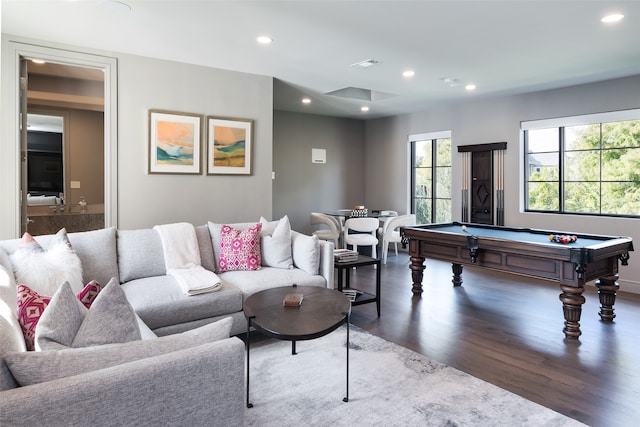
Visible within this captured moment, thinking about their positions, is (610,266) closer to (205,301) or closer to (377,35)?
(377,35)

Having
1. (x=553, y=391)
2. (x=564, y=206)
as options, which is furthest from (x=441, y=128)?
(x=553, y=391)

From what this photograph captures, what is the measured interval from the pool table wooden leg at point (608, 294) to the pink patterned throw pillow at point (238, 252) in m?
3.27

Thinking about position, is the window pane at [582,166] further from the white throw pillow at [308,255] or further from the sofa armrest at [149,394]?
the sofa armrest at [149,394]

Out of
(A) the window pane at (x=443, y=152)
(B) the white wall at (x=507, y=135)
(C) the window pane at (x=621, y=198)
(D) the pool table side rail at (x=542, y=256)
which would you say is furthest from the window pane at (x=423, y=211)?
(D) the pool table side rail at (x=542, y=256)

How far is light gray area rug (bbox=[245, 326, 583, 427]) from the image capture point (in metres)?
2.22

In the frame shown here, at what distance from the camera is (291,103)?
6910 mm

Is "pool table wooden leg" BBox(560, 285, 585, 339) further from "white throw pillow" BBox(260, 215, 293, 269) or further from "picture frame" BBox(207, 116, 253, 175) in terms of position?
"picture frame" BBox(207, 116, 253, 175)

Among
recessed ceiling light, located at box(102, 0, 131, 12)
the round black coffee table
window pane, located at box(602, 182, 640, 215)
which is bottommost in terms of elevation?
the round black coffee table

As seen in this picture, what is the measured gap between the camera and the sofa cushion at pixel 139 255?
11.0 ft

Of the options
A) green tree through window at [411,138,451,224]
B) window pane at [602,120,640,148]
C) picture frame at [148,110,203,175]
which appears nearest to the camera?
picture frame at [148,110,203,175]

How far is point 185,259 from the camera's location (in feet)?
11.6

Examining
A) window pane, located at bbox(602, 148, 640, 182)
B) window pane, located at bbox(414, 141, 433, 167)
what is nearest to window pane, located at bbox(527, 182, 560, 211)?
window pane, located at bbox(602, 148, 640, 182)

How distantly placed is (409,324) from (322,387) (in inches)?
57.6

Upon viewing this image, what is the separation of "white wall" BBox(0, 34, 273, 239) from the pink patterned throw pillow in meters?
1.14
